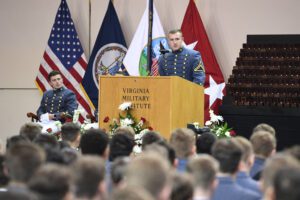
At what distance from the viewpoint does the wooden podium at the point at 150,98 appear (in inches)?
320

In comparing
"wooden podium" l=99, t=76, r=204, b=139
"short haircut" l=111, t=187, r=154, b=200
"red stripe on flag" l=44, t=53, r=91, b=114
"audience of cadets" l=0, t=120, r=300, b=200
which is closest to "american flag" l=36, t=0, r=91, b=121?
"red stripe on flag" l=44, t=53, r=91, b=114

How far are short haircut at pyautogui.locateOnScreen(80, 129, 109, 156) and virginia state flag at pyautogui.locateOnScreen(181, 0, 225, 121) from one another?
7544 mm

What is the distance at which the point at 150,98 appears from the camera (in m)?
8.25

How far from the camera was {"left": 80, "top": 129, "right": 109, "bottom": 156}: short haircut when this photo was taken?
18.6ft

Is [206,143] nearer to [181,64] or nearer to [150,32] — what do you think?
[181,64]

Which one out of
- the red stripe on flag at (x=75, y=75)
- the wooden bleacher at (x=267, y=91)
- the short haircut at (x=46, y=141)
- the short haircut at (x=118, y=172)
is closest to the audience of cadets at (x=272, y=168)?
the short haircut at (x=118, y=172)

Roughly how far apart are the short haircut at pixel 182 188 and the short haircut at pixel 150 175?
0.22m

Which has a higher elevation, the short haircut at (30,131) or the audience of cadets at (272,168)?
the short haircut at (30,131)

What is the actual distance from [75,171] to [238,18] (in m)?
10.4

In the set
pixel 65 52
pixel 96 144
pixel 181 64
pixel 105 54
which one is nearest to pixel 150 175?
pixel 96 144

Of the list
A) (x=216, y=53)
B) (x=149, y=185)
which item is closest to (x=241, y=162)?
(x=149, y=185)

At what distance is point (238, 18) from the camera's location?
13.7m

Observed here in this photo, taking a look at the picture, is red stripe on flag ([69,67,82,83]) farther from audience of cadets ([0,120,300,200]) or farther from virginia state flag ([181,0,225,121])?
audience of cadets ([0,120,300,200])

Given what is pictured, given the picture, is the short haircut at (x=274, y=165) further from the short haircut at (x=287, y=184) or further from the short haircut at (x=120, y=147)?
the short haircut at (x=120, y=147)
